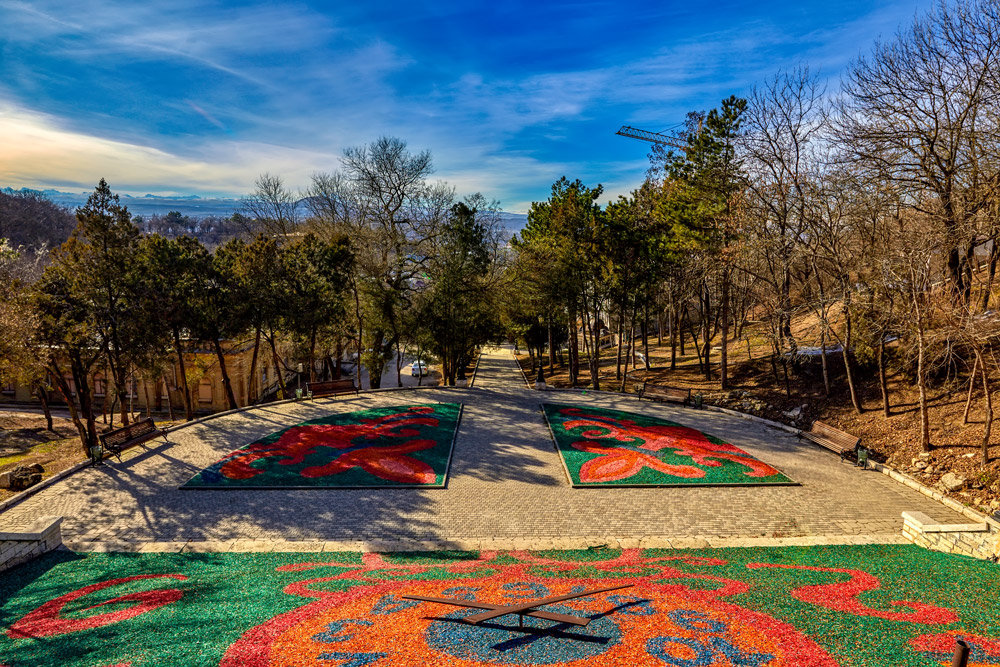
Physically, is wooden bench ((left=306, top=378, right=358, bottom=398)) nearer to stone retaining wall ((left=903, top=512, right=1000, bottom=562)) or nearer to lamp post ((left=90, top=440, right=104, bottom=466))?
lamp post ((left=90, top=440, right=104, bottom=466))

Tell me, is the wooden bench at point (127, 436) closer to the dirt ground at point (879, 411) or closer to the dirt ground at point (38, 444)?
the dirt ground at point (38, 444)

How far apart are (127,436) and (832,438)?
2232 cm

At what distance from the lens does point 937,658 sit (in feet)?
18.7

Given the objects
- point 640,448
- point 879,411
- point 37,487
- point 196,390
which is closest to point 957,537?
point 640,448

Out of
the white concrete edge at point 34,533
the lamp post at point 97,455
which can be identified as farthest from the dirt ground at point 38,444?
the white concrete edge at point 34,533

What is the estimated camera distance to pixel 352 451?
16.1m

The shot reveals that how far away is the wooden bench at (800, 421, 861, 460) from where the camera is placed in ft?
50.4

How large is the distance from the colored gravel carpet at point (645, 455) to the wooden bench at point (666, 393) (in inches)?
116

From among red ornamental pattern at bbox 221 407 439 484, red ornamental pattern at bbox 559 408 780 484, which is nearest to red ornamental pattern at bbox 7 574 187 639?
red ornamental pattern at bbox 221 407 439 484

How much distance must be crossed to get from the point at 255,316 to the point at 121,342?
542cm

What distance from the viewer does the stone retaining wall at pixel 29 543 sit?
9242 mm

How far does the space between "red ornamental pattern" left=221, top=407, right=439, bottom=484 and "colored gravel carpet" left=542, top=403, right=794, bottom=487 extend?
4505 millimetres

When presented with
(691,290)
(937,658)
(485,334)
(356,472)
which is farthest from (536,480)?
(691,290)

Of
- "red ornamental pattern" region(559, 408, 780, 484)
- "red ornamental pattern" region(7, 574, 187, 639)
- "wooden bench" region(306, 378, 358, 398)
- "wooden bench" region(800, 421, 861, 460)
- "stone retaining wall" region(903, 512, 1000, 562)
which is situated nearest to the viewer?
"red ornamental pattern" region(7, 574, 187, 639)
